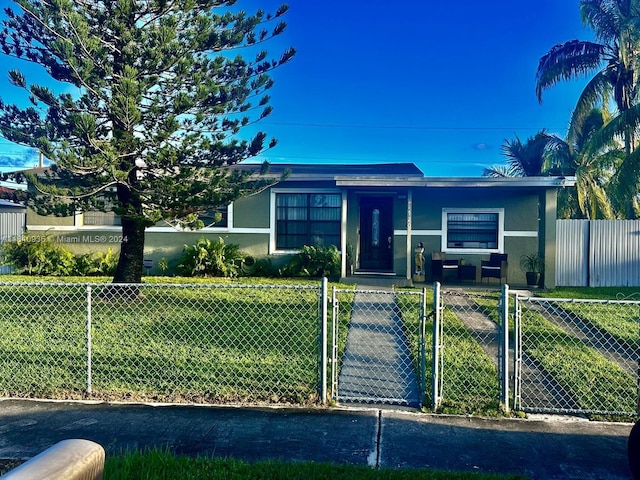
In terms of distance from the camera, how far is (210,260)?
13.6 meters

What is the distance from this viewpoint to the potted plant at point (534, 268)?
42.2 feet

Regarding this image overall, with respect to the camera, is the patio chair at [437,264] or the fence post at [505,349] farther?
the patio chair at [437,264]

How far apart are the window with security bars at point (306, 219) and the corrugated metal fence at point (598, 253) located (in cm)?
655

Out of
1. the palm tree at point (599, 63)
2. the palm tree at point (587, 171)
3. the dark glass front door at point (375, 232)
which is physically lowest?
the dark glass front door at point (375, 232)

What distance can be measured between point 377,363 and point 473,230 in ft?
30.1

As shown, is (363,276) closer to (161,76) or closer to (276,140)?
(276,140)

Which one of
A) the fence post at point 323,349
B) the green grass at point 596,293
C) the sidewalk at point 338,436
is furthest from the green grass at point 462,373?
the green grass at point 596,293

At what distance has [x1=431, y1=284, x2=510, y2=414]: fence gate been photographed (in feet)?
14.4

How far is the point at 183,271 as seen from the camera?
13.8 metres

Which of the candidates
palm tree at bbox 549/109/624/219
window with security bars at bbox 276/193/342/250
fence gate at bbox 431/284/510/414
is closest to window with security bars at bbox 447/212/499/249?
window with security bars at bbox 276/193/342/250

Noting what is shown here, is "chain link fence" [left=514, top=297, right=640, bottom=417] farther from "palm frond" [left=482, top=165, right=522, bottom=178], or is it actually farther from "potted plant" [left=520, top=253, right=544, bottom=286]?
"palm frond" [left=482, top=165, right=522, bottom=178]

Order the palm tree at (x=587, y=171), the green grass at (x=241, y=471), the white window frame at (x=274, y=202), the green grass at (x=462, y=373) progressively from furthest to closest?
the palm tree at (x=587, y=171)
the white window frame at (x=274, y=202)
the green grass at (x=462, y=373)
the green grass at (x=241, y=471)

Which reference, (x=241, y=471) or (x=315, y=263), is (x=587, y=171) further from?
(x=241, y=471)

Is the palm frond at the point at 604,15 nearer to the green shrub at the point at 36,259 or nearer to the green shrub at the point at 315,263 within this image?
the green shrub at the point at 315,263
